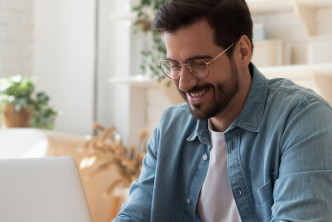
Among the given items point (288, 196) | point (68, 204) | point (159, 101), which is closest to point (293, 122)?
point (288, 196)

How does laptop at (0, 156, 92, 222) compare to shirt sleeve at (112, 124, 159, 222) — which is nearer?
laptop at (0, 156, 92, 222)

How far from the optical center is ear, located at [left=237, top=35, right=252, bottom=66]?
1458 millimetres

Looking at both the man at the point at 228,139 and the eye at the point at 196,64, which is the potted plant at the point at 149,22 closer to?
the man at the point at 228,139

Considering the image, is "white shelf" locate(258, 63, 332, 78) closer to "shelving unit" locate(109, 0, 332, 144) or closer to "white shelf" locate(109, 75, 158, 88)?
"shelving unit" locate(109, 0, 332, 144)

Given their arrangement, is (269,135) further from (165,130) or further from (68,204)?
(68,204)

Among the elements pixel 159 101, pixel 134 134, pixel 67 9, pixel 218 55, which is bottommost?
pixel 134 134

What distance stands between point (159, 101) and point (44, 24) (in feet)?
3.38

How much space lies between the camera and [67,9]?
142 inches

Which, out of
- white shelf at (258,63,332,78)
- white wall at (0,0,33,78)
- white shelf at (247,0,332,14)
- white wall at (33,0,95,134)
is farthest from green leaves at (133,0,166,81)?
white wall at (0,0,33,78)

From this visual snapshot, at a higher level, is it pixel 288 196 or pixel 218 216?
pixel 288 196

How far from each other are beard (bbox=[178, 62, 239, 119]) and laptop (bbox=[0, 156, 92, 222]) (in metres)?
0.40

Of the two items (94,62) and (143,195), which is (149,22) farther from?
(143,195)

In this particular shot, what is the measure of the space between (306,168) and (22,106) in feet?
7.24

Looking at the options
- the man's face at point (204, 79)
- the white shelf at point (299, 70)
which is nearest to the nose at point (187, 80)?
the man's face at point (204, 79)
